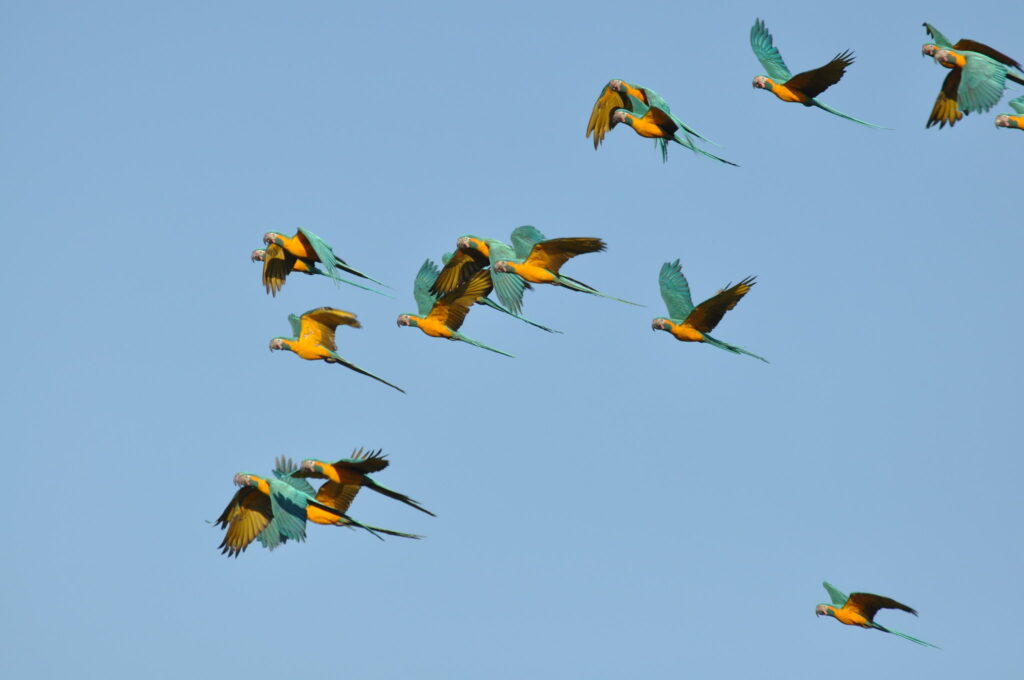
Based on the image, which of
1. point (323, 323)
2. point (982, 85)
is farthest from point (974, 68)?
point (323, 323)

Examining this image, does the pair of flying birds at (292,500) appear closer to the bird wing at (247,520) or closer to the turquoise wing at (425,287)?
the bird wing at (247,520)

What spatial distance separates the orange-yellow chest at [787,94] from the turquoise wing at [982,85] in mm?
3483

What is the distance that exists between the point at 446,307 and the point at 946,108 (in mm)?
11485

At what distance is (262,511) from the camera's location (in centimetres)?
3197

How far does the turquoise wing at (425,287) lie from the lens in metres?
35.2

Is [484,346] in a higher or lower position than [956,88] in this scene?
lower

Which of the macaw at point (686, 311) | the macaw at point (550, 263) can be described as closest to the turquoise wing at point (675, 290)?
the macaw at point (686, 311)

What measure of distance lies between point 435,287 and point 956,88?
11.8 meters

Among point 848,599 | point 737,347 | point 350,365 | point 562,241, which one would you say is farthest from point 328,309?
point 848,599

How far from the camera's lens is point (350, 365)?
3294 cm

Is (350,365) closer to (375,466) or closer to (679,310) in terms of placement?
(375,466)

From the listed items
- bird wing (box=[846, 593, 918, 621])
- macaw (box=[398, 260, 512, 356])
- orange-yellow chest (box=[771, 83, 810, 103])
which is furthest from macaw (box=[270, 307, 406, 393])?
bird wing (box=[846, 593, 918, 621])

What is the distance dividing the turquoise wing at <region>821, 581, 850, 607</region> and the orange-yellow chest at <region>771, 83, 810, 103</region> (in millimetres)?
10681

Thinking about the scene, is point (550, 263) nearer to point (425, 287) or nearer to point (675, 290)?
point (675, 290)
